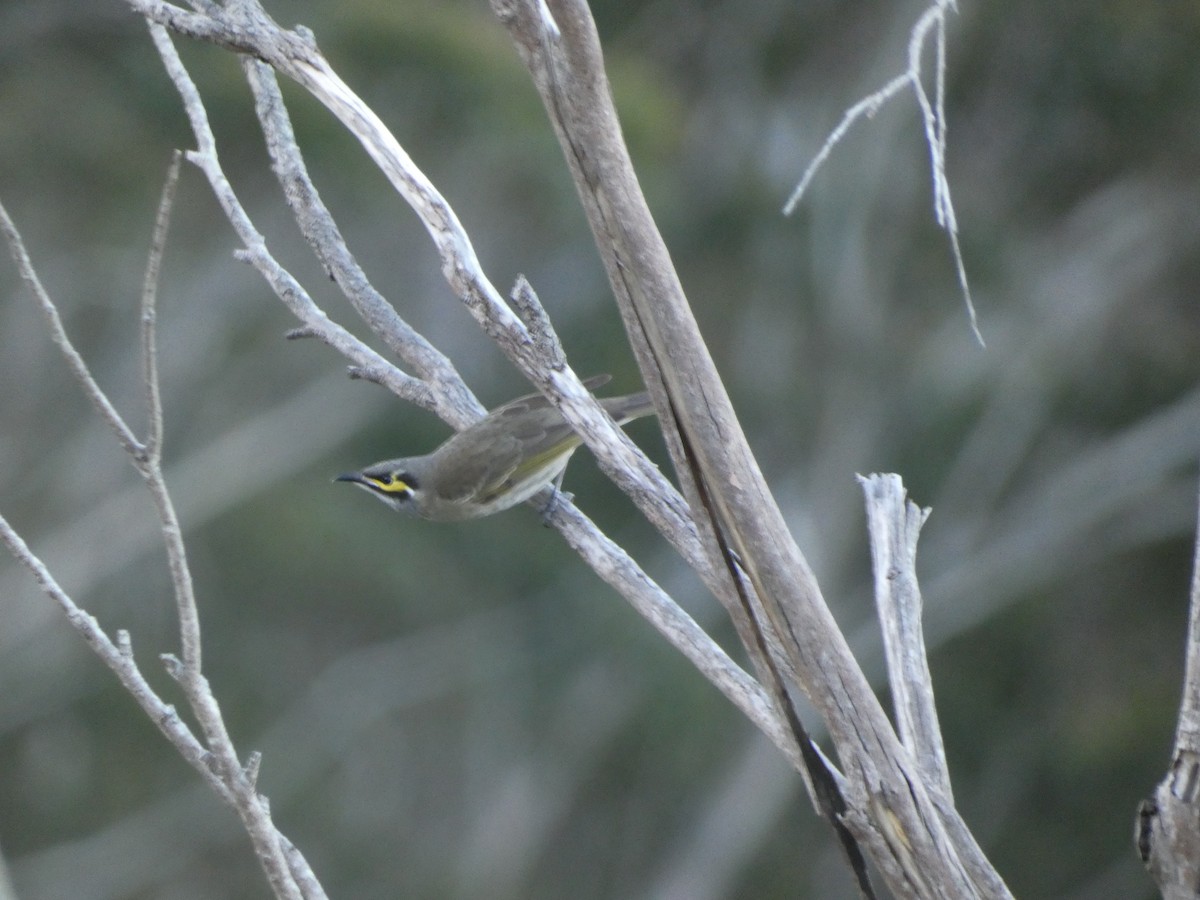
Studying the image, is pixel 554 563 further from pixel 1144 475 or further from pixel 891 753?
pixel 891 753

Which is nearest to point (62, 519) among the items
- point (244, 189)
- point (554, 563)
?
point (244, 189)

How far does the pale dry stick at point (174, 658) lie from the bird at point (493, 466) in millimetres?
2754

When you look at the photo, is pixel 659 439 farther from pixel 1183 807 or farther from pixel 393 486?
pixel 1183 807

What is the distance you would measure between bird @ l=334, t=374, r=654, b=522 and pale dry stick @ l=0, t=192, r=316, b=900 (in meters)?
2.75

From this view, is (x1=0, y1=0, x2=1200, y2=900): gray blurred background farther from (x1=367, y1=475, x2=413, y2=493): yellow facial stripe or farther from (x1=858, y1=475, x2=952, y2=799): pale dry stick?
(x1=858, y1=475, x2=952, y2=799): pale dry stick

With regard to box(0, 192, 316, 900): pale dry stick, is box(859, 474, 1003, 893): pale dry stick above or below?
below

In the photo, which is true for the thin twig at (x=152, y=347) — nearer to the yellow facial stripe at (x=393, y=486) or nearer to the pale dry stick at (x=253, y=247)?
the pale dry stick at (x=253, y=247)

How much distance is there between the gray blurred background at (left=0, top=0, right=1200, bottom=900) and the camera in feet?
39.2

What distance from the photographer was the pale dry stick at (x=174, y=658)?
7.43 ft

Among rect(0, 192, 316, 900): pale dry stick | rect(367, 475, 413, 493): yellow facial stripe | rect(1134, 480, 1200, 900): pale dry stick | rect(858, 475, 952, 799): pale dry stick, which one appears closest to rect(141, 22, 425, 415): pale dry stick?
rect(0, 192, 316, 900): pale dry stick

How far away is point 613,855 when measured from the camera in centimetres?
1415

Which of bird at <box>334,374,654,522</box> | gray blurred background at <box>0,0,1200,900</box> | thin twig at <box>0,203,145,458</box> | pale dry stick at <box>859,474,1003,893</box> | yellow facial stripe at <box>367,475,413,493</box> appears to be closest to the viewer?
pale dry stick at <box>859,474,1003,893</box>

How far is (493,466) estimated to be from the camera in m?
5.76

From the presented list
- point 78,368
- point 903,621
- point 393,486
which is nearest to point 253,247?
point 78,368
